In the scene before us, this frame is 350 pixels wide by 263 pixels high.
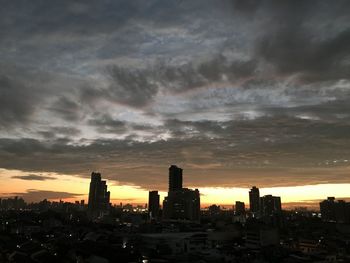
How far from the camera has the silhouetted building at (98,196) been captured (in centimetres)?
12719

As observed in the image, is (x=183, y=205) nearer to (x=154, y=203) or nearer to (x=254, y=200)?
(x=154, y=203)

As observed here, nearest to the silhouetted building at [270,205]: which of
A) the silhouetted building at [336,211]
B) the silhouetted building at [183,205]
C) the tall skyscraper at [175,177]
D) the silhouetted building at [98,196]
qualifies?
the silhouetted building at [336,211]

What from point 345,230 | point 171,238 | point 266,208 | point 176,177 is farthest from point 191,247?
point 176,177

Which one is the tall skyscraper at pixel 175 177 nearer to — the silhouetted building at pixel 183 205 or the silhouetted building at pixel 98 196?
the silhouetted building at pixel 183 205

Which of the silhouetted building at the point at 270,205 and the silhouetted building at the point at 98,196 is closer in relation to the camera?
the silhouetted building at the point at 270,205

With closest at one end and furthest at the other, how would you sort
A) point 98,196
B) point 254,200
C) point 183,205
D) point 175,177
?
1. point 183,205
2. point 98,196
3. point 254,200
4. point 175,177

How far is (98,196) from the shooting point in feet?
422

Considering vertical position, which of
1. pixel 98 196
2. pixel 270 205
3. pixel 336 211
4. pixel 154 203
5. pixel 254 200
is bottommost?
pixel 336 211

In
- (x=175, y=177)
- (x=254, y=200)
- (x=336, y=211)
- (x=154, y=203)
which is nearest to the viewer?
(x=336, y=211)

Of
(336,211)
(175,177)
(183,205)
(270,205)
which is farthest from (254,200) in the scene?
A: (183,205)

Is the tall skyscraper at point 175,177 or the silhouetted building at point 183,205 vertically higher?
the tall skyscraper at point 175,177

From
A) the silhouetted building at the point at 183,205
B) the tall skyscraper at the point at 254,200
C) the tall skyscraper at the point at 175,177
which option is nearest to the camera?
the silhouetted building at the point at 183,205

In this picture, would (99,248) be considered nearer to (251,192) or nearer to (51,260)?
(51,260)

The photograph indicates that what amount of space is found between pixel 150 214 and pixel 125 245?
77.2 metres
